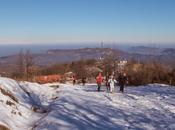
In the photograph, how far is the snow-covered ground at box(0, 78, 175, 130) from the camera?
17.8 metres

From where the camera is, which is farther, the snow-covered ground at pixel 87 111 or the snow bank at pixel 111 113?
the snow bank at pixel 111 113

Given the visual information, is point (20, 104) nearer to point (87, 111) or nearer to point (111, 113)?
point (87, 111)

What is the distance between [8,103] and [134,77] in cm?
2747

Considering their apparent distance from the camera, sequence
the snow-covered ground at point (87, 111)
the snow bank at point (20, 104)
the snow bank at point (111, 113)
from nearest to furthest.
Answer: the snow bank at point (20, 104), the snow-covered ground at point (87, 111), the snow bank at point (111, 113)

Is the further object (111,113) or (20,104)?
(20,104)

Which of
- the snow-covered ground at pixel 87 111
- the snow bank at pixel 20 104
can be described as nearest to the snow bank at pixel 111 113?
the snow-covered ground at pixel 87 111

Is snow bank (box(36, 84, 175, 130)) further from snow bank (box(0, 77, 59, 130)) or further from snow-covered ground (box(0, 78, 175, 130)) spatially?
snow bank (box(0, 77, 59, 130))

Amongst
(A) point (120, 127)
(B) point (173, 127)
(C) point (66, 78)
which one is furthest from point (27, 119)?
(C) point (66, 78)

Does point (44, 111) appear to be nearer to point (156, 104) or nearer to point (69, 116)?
point (69, 116)

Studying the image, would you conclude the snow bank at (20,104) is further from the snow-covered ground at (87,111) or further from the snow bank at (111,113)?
the snow bank at (111,113)

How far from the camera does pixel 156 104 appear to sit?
2406cm

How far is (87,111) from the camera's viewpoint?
69.9ft

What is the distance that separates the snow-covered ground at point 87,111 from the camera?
58.4 feet

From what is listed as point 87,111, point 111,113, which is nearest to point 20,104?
point 87,111
